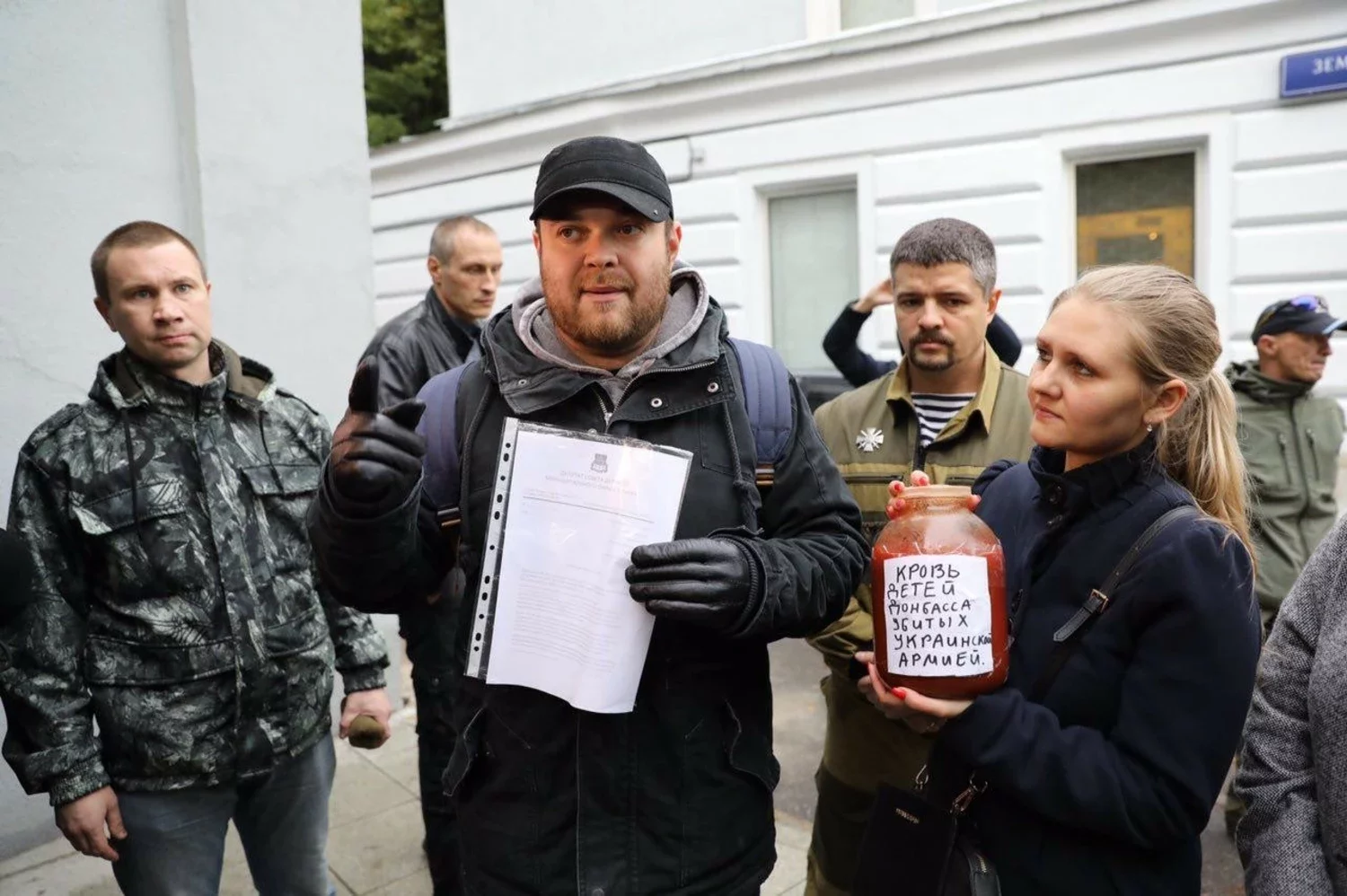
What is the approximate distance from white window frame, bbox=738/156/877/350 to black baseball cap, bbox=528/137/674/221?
803 centimetres

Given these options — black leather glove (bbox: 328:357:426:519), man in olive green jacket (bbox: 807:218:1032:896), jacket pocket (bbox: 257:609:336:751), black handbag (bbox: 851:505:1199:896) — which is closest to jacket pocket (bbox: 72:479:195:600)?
jacket pocket (bbox: 257:609:336:751)

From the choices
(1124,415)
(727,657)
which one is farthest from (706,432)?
(1124,415)

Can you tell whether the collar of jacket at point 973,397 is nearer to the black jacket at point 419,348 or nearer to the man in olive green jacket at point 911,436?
the man in olive green jacket at point 911,436

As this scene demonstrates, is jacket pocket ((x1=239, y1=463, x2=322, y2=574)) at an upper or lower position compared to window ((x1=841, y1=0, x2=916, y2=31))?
lower

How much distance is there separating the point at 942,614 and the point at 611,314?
79 cm

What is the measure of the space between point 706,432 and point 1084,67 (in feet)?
25.9

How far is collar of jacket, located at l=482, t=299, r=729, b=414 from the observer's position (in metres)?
1.74

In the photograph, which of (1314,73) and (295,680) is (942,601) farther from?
(1314,73)

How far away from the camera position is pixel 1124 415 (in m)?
1.60

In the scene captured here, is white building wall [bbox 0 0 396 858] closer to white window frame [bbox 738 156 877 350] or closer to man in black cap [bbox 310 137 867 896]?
man in black cap [bbox 310 137 867 896]

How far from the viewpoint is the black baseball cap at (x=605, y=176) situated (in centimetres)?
174

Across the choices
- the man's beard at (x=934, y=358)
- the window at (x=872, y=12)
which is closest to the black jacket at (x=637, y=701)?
the man's beard at (x=934, y=358)

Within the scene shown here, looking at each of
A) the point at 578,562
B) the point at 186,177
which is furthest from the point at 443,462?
the point at 186,177

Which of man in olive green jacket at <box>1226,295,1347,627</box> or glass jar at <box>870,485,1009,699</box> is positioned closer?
glass jar at <box>870,485,1009,699</box>
